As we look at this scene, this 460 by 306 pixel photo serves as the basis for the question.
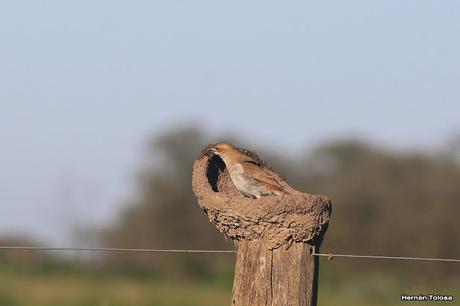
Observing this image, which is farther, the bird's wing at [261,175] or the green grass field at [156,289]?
the green grass field at [156,289]

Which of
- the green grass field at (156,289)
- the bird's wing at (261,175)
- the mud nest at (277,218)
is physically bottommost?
the green grass field at (156,289)

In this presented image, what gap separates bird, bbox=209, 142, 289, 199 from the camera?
6531mm

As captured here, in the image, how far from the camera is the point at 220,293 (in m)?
15.3

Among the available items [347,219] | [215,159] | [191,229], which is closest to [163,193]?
[191,229]

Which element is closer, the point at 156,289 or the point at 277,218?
the point at 277,218

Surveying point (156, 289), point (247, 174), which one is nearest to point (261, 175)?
point (247, 174)

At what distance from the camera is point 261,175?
6.70 m

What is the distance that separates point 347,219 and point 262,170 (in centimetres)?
1165

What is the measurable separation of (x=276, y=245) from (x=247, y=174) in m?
1.01

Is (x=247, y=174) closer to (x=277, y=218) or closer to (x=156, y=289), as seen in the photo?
(x=277, y=218)

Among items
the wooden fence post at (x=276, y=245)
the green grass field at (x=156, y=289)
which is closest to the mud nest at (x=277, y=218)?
the wooden fence post at (x=276, y=245)

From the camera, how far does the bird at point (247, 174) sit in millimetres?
6531

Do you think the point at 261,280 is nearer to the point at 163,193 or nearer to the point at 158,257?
the point at 158,257

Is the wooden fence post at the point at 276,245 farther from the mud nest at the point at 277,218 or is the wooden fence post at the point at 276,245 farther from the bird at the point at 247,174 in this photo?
the bird at the point at 247,174
